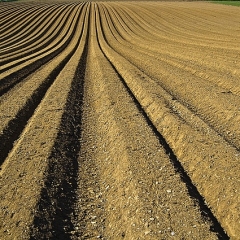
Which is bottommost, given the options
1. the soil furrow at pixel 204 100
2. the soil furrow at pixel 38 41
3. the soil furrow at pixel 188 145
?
the soil furrow at pixel 38 41

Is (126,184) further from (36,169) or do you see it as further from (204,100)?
(204,100)

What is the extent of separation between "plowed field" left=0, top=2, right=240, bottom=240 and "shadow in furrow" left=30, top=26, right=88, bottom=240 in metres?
0.02

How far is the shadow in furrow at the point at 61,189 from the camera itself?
451 cm

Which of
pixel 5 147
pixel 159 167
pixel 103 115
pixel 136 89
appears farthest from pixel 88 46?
pixel 159 167

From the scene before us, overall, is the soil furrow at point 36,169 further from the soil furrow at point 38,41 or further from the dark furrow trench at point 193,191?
the soil furrow at point 38,41

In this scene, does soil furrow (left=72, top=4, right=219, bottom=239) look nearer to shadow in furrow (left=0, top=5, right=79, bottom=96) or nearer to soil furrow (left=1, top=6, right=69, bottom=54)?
shadow in furrow (left=0, top=5, right=79, bottom=96)

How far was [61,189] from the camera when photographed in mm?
5422

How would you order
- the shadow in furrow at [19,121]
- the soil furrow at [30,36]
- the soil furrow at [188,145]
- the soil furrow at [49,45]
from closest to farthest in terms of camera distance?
the soil furrow at [188,145]
the shadow in furrow at [19,121]
the soil furrow at [49,45]
the soil furrow at [30,36]

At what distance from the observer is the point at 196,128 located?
738 centimetres

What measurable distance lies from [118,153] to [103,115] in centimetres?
243

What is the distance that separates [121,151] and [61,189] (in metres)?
1.68

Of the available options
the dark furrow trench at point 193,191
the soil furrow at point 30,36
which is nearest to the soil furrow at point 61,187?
the dark furrow trench at point 193,191

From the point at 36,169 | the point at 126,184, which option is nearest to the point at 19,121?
the point at 36,169

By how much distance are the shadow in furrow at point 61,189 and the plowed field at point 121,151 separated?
0.06 feet
